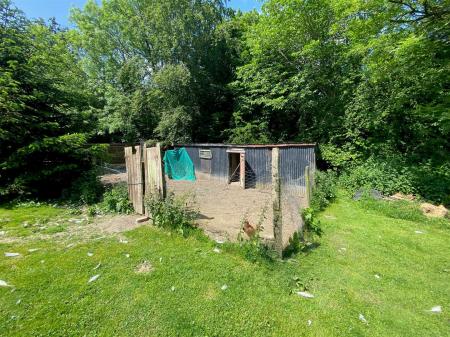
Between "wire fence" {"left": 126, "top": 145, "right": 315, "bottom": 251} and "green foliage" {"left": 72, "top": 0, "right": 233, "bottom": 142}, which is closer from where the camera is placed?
"wire fence" {"left": 126, "top": 145, "right": 315, "bottom": 251}

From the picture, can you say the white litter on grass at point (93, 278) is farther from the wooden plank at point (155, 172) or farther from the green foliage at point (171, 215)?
the wooden plank at point (155, 172)

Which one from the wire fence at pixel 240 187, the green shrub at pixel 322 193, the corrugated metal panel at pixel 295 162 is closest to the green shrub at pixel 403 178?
the green shrub at pixel 322 193

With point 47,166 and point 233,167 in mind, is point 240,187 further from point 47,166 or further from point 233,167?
point 47,166

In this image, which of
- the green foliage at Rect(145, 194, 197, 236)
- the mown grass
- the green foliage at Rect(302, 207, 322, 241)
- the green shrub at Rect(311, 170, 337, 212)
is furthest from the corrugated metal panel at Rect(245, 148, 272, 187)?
the mown grass

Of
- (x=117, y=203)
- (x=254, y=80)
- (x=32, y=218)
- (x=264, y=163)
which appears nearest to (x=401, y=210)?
(x=264, y=163)

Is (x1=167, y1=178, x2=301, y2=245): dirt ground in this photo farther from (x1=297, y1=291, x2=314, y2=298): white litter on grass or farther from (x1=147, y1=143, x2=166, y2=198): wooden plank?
(x1=297, y1=291, x2=314, y2=298): white litter on grass

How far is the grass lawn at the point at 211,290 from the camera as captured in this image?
2.50 metres

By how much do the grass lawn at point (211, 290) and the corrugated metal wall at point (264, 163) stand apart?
472cm

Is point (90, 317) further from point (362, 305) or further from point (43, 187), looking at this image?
point (43, 187)

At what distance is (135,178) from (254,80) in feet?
38.5

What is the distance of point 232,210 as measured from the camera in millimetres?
7223

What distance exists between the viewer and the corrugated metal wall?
9.24m

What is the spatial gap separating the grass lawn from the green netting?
938 cm

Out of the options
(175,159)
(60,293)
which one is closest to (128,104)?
(175,159)
